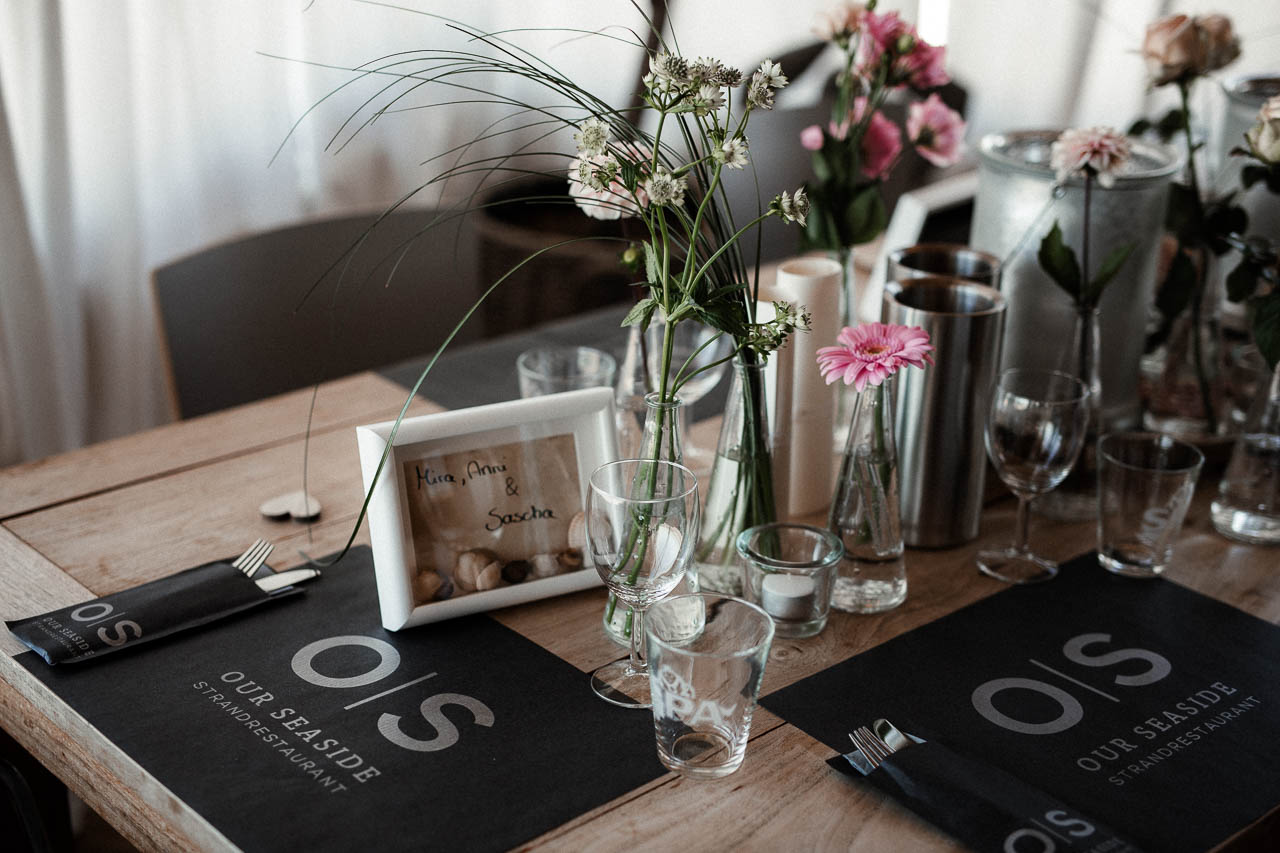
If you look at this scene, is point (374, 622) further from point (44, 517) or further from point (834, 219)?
point (834, 219)

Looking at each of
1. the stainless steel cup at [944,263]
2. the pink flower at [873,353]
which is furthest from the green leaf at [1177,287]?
the pink flower at [873,353]

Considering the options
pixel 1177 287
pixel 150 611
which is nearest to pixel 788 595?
pixel 150 611

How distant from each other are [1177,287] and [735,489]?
2.00ft

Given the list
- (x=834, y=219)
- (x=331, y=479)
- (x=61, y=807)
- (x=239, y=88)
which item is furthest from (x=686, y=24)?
(x=61, y=807)

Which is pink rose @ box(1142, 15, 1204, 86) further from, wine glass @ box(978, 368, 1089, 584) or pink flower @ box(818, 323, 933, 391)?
pink flower @ box(818, 323, 933, 391)

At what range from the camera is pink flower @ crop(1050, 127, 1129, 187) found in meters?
1.18

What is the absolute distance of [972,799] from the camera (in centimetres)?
Result: 81

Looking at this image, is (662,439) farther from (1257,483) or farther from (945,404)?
(1257,483)

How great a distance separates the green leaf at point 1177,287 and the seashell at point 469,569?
32.1 inches

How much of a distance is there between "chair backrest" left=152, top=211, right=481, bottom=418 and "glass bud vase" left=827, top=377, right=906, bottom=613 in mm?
682

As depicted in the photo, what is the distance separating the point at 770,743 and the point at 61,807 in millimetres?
895

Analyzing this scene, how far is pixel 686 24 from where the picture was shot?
3254 mm

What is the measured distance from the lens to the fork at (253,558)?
1.10 metres

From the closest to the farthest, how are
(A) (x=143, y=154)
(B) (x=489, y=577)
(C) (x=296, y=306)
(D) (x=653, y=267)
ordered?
1. (D) (x=653, y=267)
2. (B) (x=489, y=577)
3. (C) (x=296, y=306)
4. (A) (x=143, y=154)
